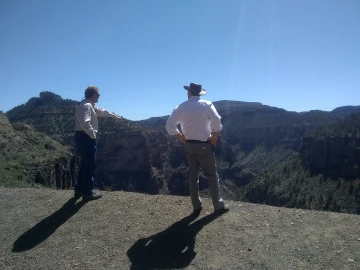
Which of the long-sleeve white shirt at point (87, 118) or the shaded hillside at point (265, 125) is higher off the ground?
the shaded hillside at point (265, 125)

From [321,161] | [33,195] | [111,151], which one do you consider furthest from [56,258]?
[321,161]

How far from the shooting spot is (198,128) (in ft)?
19.4

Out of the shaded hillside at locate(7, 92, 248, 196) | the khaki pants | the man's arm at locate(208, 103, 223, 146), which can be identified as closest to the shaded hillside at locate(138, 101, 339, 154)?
the shaded hillside at locate(7, 92, 248, 196)

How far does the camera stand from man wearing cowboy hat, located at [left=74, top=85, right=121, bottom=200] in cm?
665

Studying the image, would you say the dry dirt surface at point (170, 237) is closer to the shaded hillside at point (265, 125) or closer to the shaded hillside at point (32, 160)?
the shaded hillside at point (32, 160)

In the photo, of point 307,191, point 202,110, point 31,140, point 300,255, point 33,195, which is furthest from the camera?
point 307,191

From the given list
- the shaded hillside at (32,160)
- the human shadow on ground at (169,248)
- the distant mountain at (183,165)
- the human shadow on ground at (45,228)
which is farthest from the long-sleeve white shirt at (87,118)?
the distant mountain at (183,165)

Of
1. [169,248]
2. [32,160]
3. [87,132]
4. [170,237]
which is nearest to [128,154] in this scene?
[32,160]

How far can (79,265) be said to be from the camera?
5.11 meters

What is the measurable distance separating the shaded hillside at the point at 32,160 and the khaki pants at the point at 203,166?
24.8ft

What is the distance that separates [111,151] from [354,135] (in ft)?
129

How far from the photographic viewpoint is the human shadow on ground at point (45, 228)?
5832 mm

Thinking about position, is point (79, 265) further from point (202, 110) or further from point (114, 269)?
point (202, 110)

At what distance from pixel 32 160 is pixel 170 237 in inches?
561
